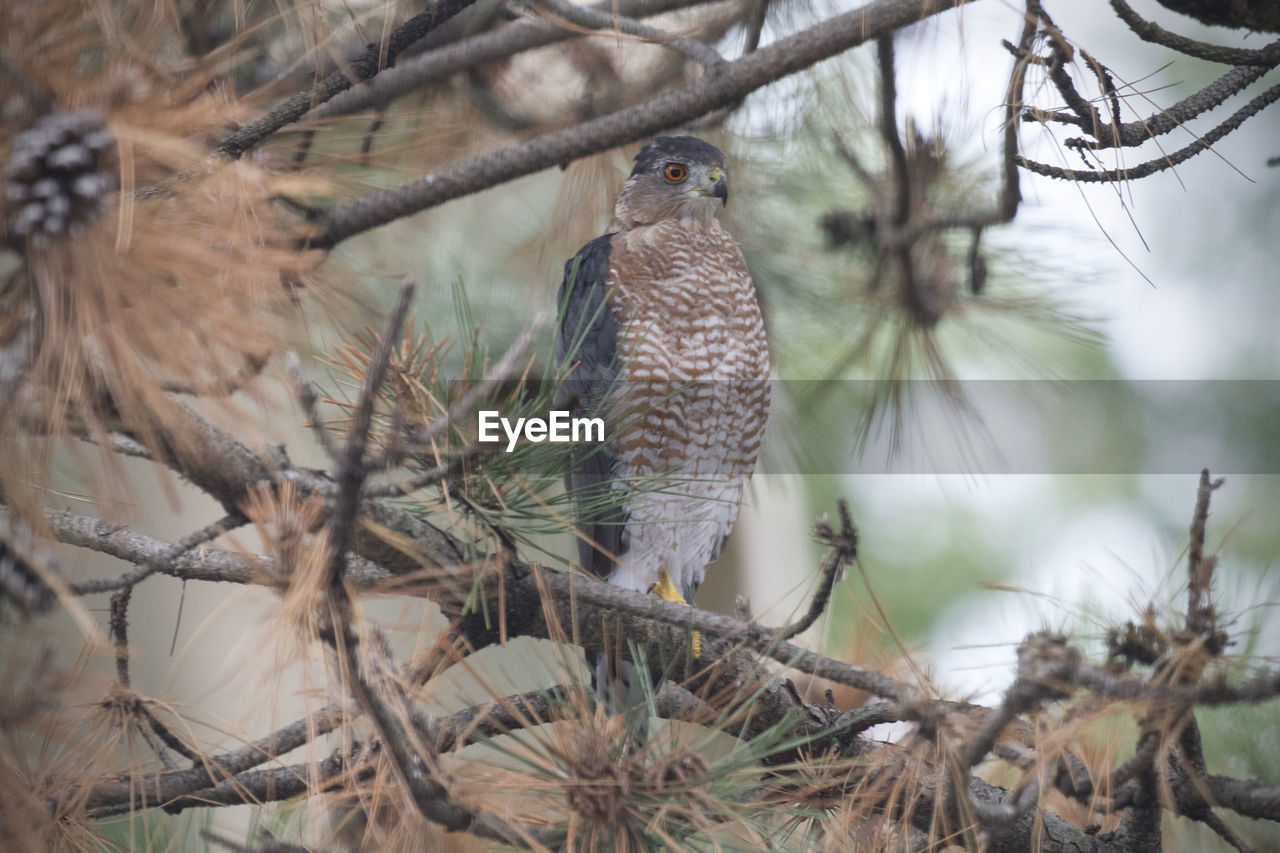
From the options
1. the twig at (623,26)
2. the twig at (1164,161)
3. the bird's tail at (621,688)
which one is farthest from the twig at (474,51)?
the bird's tail at (621,688)

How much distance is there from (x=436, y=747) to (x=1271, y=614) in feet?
1.65

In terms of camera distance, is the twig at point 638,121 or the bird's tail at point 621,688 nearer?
the bird's tail at point 621,688

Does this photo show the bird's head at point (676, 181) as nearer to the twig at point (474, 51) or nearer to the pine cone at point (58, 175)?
the twig at point (474, 51)

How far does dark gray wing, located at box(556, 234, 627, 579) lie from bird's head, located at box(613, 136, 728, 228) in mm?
50

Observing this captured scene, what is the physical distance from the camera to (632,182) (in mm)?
943

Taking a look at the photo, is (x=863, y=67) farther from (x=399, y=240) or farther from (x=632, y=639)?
(x=632, y=639)

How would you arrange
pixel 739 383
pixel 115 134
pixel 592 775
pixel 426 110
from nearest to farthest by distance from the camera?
pixel 115 134, pixel 592 775, pixel 739 383, pixel 426 110

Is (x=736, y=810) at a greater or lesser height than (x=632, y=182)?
lesser

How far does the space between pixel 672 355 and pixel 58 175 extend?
51 cm

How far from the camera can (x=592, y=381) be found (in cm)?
74

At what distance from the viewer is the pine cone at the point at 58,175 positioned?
1.40ft

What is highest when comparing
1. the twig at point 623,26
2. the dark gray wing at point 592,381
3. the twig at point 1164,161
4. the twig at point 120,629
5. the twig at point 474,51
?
the twig at point 474,51

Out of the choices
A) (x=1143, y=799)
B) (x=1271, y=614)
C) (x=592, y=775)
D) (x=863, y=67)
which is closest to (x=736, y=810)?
(x=592, y=775)

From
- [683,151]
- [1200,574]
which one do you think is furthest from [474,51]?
[1200,574]
